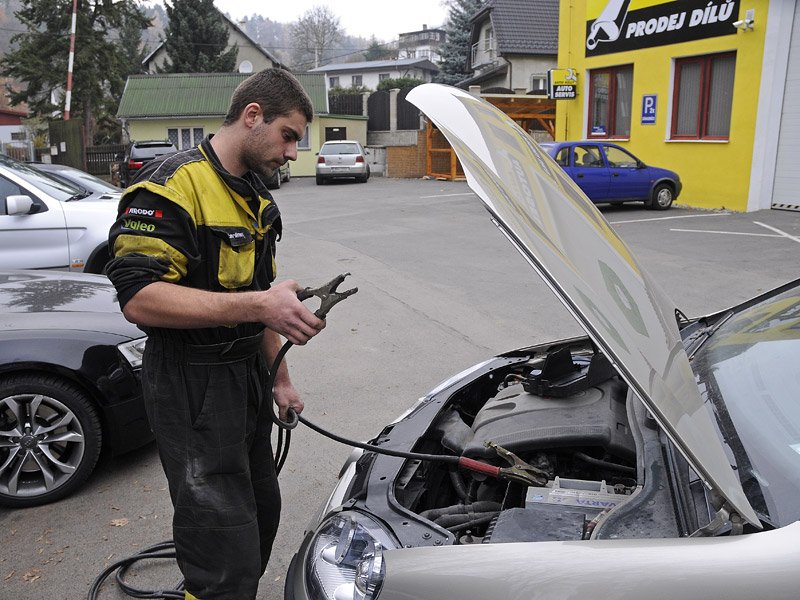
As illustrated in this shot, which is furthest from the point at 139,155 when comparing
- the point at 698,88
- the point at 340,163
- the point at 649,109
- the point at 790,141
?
the point at 790,141

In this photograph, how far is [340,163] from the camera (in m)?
26.5

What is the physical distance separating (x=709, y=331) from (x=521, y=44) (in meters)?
33.8

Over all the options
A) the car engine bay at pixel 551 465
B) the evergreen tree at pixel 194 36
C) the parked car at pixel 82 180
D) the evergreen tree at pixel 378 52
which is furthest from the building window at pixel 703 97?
the evergreen tree at pixel 378 52

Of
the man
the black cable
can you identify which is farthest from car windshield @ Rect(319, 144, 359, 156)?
the man

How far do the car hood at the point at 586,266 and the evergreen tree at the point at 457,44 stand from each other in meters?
41.7

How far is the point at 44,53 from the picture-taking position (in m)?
33.6

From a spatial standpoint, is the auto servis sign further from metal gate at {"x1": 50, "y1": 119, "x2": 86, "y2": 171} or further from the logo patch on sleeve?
metal gate at {"x1": 50, "y1": 119, "x2": 86, "y2": 171}

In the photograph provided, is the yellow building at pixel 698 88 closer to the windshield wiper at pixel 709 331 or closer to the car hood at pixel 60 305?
the windshield wiper at pixel 709 331

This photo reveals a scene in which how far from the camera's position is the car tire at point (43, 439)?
3705 millimetres

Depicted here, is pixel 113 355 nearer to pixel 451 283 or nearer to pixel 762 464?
pixel 762 464

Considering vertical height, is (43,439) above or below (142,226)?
below

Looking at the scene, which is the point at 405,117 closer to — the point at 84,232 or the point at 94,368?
the point at 84,232

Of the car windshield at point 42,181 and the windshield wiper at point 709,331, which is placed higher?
the car windshield at point 42,181

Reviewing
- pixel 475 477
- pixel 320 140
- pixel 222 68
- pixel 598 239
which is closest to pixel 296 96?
pixel 598 239
